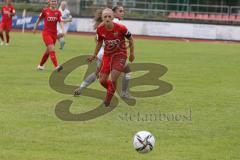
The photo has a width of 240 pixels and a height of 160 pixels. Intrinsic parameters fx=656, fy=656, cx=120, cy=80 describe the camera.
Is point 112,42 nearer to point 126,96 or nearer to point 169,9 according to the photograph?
point 126,96

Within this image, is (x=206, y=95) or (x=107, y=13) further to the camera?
(x=206, y=95)

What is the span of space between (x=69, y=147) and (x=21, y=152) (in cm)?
74

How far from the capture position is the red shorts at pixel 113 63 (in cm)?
1323

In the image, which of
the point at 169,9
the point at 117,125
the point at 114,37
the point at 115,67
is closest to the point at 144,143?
the point at 117,125

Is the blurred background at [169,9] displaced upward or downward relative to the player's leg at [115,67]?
downward

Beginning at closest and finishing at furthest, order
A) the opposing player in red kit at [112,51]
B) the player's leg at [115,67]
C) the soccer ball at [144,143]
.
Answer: the soccer ball at [144,143], the opposing player in red kit at [112,51], the player's leg at [115,67]

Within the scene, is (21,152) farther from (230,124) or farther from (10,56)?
(10,56)

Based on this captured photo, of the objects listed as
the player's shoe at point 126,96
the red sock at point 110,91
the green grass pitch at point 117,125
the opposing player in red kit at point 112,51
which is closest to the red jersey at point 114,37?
the opposing player in red kit at point 112,51

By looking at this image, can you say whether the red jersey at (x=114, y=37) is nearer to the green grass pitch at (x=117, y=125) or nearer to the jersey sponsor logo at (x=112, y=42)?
the jersey sponsor logo at (x=112, y=42)

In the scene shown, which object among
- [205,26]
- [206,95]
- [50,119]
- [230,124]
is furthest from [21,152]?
[205,26]

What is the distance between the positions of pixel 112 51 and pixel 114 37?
433mm

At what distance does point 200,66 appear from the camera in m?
23.8

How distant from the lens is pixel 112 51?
13.2 metres

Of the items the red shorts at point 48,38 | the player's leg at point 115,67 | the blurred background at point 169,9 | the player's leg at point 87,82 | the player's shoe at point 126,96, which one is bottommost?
the blurred background at point 169,9
